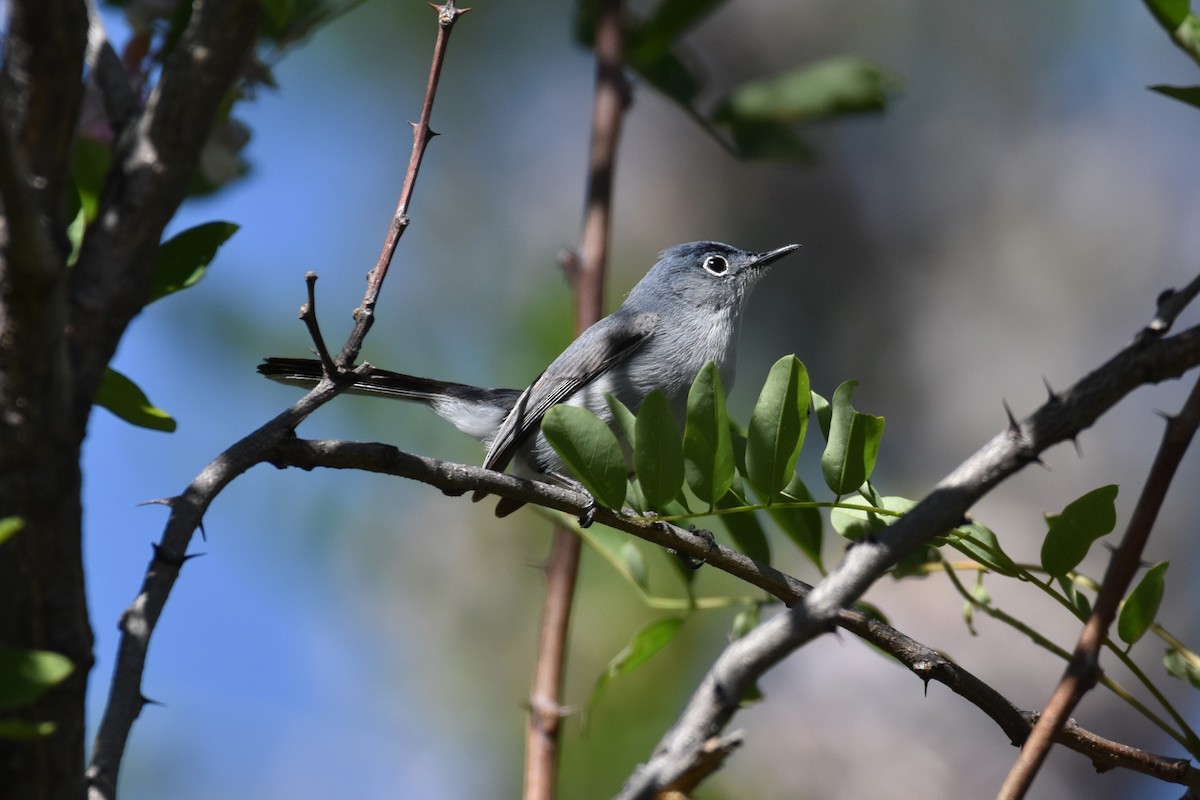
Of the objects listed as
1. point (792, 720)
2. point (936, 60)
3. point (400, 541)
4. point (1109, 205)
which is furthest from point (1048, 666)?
point (936, 60)

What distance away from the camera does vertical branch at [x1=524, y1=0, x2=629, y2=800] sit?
6.52 ft

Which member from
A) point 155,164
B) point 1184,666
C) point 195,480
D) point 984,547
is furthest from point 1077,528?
point 155,164

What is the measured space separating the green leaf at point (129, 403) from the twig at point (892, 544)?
100cm

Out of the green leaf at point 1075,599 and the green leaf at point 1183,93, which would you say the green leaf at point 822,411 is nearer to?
the green leaf at point 1075,599

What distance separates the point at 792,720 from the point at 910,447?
2.43m

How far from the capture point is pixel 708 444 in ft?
5.48

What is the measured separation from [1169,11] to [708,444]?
2.82 feet

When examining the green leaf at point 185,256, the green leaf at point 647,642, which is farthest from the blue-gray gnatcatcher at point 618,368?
the green leaf at point 185,256

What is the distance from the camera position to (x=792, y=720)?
20.6 ft

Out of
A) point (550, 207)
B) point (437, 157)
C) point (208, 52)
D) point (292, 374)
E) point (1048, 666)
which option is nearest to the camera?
point (208, 52)

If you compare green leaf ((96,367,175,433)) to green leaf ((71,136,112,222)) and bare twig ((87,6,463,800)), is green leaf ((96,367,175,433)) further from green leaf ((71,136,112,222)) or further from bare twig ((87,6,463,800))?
green leaf ((71,136,112,222))

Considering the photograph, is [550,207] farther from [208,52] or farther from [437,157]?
[208,52]

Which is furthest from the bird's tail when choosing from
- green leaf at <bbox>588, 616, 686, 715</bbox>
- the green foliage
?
green leaf at <bbox>588, 616, 686, 715</bbox>

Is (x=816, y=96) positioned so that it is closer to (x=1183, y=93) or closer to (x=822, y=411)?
(x=822, y=411)
